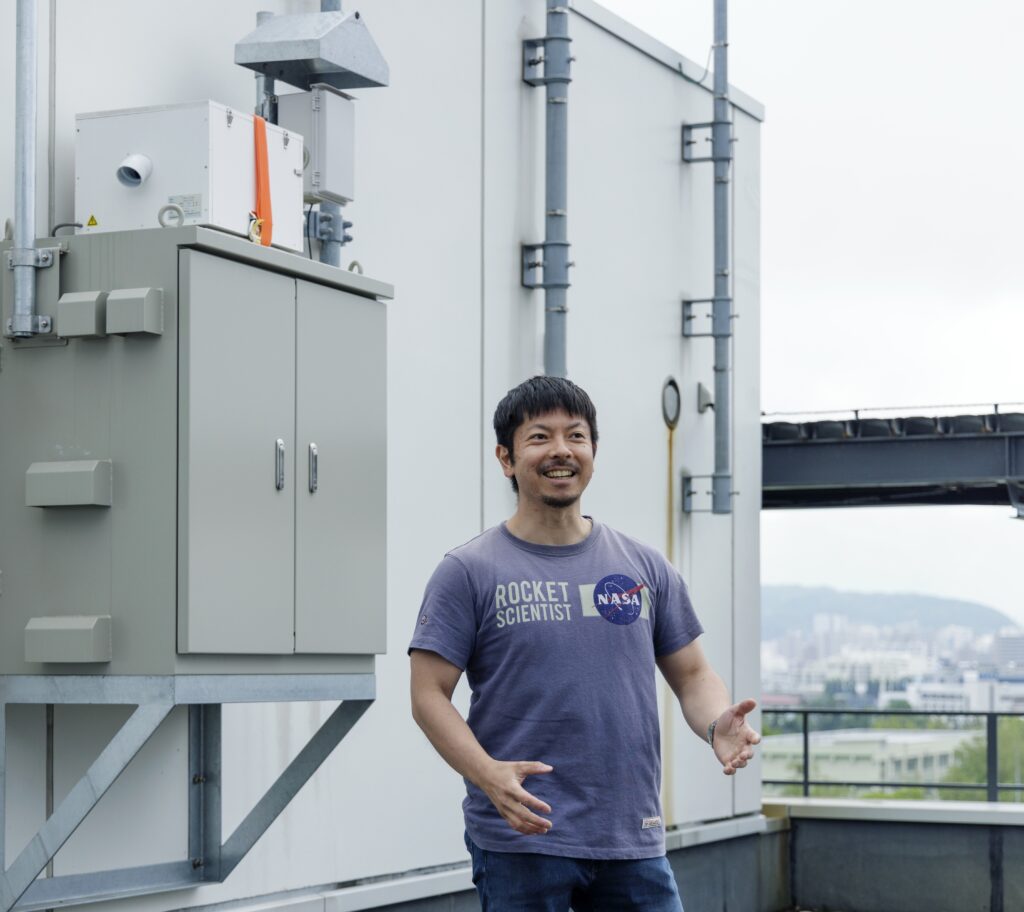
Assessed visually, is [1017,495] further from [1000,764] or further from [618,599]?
[618,599]

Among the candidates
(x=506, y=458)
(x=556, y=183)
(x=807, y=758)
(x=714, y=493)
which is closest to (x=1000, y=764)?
(x=807, y=758)

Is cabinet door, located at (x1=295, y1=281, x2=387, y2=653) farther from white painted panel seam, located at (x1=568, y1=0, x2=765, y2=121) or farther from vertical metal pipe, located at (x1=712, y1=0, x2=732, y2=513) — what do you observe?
vertical metal pipe, located at (x1=712, y1=0, x2=732, y2=513)

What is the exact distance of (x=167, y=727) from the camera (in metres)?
6.46

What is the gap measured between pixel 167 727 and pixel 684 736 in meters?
4.78

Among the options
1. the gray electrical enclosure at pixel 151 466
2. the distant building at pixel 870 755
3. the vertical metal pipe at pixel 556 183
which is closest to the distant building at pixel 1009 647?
the distant building at pixel 870 755

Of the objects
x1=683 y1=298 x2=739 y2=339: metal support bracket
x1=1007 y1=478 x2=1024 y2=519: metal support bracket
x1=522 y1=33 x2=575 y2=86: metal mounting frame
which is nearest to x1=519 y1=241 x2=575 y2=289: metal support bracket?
x1=522 y1=33 x2=575 y2=86: metal mounting frame

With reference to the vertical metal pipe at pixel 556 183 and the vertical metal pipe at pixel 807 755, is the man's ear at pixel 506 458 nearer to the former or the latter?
the vertical metal pipe at pixel 556 183

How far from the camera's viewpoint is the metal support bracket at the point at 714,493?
10766 mm

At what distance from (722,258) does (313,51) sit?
4920 mm

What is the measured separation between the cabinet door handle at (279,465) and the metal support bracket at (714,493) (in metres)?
5.20

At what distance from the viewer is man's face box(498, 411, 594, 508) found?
14.1ft

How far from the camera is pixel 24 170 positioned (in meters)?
5.61

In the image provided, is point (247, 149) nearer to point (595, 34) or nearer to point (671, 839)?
point (595, 34)

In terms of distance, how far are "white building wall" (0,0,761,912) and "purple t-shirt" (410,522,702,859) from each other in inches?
86.0
